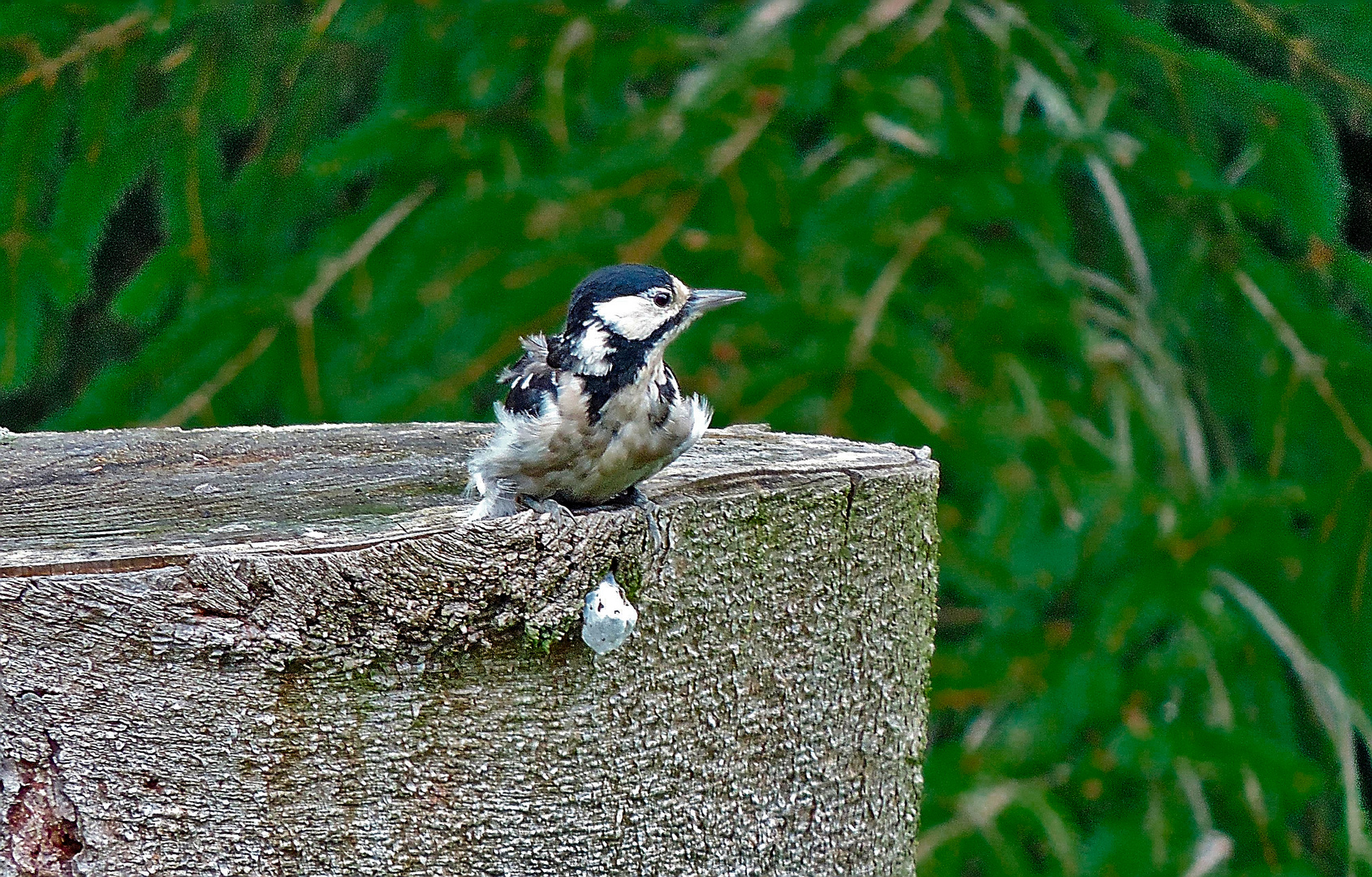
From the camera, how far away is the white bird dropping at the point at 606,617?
1.26 m

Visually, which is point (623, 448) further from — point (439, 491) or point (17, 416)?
point (17, 416)

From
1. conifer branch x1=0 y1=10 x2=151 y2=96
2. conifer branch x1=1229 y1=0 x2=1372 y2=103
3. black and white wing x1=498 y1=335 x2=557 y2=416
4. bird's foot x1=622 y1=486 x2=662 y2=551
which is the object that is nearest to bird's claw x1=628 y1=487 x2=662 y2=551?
bird's foot x1=622 y1=486 x2=662 y2=551

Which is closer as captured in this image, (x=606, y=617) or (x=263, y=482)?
(x=606, y=617)

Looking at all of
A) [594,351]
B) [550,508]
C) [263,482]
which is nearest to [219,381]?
[263,482]

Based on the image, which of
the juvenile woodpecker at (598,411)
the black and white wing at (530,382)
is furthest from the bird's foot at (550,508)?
the black and white wing at (530,382)

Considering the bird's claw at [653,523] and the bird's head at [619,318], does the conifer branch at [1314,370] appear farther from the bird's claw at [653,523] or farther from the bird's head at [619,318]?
the bird's claw at [653,523]

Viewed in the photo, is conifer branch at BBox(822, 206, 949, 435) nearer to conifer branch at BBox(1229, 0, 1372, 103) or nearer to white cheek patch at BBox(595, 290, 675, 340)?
white cheek patch at BBox(595, 290, 675, 340)

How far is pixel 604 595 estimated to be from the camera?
4.15 ft

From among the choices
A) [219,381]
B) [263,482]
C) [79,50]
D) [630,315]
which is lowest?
[219,381]

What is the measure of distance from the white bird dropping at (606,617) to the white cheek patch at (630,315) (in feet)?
1.58

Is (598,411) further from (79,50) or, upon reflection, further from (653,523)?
(79,50)

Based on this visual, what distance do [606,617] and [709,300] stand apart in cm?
64

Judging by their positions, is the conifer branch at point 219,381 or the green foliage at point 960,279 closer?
the green foliage at point 960,279

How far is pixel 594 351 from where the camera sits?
5.45 ft
